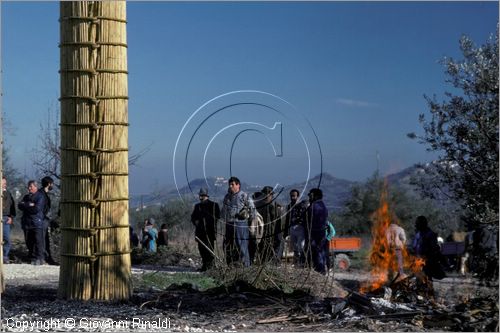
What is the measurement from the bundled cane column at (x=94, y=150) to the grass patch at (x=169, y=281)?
2012mm

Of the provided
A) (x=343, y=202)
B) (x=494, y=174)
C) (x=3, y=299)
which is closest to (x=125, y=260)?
(x=3, y=299)

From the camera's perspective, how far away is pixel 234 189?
15070mm

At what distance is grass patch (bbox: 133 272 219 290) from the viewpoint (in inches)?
496

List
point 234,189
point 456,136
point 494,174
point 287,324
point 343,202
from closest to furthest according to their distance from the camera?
point 287,324
point 494,174
point 456,136
point 234,189
point 343,202

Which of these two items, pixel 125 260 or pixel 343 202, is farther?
pixel 343 202

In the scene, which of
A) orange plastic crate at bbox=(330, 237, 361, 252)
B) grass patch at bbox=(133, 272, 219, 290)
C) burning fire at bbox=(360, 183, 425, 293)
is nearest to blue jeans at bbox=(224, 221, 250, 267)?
grass patch at bbox=(133, 272, 219, 290)

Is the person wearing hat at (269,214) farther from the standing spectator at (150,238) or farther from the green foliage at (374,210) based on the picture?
the green foliage at (374,210)

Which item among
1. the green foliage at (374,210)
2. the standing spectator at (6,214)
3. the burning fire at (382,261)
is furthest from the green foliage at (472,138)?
the green foliage at (374,210)

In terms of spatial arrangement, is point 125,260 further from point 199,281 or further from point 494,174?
point 494,174

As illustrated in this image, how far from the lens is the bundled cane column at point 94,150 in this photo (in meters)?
10.2

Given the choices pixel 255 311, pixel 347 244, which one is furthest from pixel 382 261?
pixel 347 244

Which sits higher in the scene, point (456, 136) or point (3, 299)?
point (456, 136)

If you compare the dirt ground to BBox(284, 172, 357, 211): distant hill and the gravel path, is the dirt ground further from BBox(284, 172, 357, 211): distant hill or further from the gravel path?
BBox(284, 172, 357, 211): distant hill

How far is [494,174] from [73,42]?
203 inches
